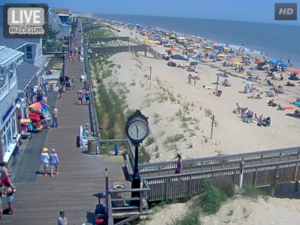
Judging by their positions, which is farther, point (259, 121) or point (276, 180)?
point (259, 121)

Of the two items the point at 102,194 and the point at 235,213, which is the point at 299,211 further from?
the point at 102,194

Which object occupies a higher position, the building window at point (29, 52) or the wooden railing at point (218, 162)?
the building window at point (29, 52)

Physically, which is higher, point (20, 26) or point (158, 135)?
point (20, 26)

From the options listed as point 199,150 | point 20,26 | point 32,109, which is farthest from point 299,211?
point 20,26

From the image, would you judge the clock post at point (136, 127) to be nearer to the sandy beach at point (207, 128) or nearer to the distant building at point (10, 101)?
the sandy beach at point (207, 128)

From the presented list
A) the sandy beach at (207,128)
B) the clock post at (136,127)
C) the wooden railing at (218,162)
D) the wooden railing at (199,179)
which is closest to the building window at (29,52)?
the sandy beach at (207,128)
